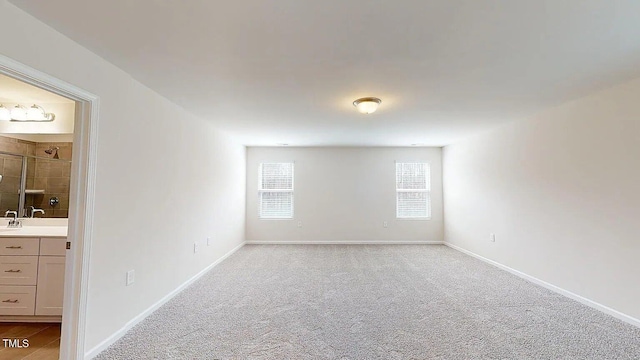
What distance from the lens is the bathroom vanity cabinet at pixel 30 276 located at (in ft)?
8.02

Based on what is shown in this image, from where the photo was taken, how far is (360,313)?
8.80ft

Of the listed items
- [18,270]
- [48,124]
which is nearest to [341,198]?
[48,124]

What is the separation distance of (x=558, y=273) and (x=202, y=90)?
458 cm

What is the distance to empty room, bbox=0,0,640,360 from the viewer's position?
5.52 ft

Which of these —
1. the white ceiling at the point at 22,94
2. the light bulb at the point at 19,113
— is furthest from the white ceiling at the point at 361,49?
the light bulb at the point at 19,113

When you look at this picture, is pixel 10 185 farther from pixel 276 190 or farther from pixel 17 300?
pixel 276 190

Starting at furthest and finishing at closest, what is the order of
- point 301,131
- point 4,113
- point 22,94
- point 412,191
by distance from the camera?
point 412,191
point 301,131
point 4,113
point 22,94

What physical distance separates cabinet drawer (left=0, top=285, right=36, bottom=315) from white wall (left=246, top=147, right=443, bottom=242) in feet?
12.5

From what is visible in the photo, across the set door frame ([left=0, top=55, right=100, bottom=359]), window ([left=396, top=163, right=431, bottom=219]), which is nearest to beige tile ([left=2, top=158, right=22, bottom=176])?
door frame ([left=0, top=55, right=100, bottom=359])

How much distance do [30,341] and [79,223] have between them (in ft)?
4.18

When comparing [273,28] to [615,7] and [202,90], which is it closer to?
[202,90]

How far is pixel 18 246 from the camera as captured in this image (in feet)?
8.03

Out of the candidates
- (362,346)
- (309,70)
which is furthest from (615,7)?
(362,346)

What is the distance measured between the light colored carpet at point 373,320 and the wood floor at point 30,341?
52cm
